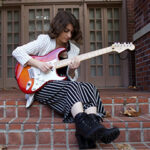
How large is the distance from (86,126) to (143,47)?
7.28ft

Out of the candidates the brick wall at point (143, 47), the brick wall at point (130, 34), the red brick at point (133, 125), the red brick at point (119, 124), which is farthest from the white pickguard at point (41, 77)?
the brick wall at point (130, 34)

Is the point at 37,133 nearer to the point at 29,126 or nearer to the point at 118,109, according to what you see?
the point at 29,126

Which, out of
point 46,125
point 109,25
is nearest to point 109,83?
point 109,25

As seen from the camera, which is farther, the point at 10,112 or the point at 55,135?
the point at 10,112

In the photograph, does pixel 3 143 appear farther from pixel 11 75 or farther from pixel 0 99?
pixel 11 75

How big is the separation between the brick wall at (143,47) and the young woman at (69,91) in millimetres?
1338

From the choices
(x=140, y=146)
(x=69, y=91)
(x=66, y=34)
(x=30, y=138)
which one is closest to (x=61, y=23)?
(x=66, y=34)

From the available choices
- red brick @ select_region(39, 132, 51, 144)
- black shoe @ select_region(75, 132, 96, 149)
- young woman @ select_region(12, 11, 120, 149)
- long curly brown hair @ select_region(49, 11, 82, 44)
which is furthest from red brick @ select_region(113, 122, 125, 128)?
long curly brown hair @ select_region(49, 11, 82, 44)

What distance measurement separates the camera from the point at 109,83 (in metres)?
4.88

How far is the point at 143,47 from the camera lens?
3.51m

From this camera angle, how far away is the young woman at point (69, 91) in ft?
5.79

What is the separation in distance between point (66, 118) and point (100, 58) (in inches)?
122

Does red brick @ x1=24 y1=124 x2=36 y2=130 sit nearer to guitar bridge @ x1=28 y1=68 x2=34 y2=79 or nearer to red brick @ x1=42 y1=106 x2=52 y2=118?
red brick @ x1=42 y1=106 x2=52 y2=118

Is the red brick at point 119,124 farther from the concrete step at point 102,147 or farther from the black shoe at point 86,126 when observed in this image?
the black shoe at point 86,126
